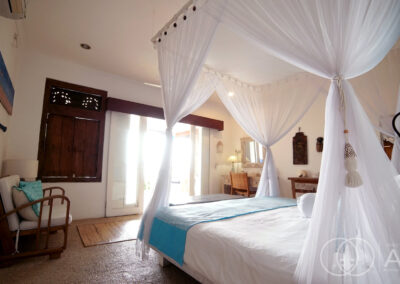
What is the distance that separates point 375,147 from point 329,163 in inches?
8.7

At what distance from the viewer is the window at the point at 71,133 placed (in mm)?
3465

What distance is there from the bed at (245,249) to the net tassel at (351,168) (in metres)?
0.44

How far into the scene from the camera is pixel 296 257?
0.98m

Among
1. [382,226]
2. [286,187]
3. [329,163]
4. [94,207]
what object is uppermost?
[329,163]

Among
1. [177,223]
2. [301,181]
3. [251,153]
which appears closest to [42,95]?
[177,223]

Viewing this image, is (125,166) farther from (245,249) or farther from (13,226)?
(245,249)

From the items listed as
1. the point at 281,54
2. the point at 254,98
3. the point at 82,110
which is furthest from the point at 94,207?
the point at 281,54

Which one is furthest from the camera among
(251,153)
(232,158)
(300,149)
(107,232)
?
(232,158)

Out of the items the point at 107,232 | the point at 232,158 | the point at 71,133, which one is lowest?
the point at 107,232

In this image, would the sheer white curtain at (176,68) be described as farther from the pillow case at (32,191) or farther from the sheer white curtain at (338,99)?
the pillow case at (32,191)

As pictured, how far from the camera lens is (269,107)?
3480 millimetres

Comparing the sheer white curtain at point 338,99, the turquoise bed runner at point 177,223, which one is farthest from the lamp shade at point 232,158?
the sheer white curtain at point 338,99

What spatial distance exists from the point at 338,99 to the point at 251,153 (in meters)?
4.54

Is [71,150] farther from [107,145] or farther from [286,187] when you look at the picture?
[286,187]
